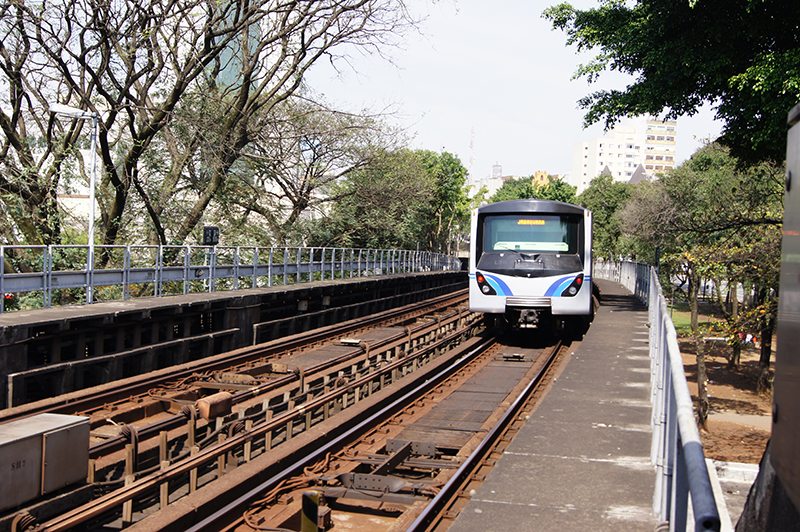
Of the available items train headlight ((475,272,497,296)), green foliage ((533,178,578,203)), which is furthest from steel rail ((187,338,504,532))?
green foliage ((533,178,578,203))

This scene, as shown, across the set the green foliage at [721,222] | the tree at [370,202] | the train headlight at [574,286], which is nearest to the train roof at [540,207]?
the train headlight at [574,286]

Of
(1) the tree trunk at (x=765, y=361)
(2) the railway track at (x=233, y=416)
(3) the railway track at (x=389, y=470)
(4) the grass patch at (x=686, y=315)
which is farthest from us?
(4) the grass patch at (x=686, y=315)

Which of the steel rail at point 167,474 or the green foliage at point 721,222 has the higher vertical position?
the green foliage at point 721,222

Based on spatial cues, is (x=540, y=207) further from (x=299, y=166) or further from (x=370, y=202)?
(x=370, y=202)

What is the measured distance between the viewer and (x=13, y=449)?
6477mm

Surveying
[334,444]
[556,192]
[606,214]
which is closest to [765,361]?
[334,444]

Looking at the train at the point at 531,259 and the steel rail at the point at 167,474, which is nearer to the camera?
the steel rail at the point at 167,474

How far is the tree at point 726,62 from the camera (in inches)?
586

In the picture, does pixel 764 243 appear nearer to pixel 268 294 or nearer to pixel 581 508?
pixel 268 294

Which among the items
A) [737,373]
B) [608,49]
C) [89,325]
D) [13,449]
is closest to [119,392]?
[89,325]

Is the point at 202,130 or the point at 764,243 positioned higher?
the point at 202,130

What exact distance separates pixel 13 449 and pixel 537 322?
12882 mm

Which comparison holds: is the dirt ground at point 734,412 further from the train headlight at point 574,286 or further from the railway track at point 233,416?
the railway track at point 233,416

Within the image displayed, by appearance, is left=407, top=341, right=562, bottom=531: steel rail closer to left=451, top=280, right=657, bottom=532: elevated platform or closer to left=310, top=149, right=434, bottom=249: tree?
left=451, top=280, right=657, bottom=532: elevated platform
